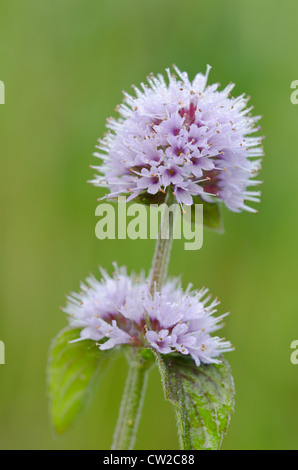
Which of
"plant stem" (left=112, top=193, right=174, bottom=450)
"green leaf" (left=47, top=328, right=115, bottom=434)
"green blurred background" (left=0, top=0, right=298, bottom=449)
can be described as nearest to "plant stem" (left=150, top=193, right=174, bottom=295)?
"plant stem" (left=112, top=193, right=174, bottom=450)

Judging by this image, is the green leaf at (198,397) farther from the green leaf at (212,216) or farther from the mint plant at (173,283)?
the green leaf at (212,216)

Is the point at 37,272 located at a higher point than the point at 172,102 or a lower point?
lower

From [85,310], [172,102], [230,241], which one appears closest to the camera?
[172,102]

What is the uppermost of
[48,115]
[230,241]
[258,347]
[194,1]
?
[194,1]

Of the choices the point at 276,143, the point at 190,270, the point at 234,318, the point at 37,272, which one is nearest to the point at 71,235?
the point at 37,272

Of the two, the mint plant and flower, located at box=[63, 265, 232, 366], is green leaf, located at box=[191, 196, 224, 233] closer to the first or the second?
the mint plant

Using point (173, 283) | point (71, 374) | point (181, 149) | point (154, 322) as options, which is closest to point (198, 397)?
point (154, 322)

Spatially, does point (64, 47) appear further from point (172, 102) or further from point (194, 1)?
point (172, 102)
